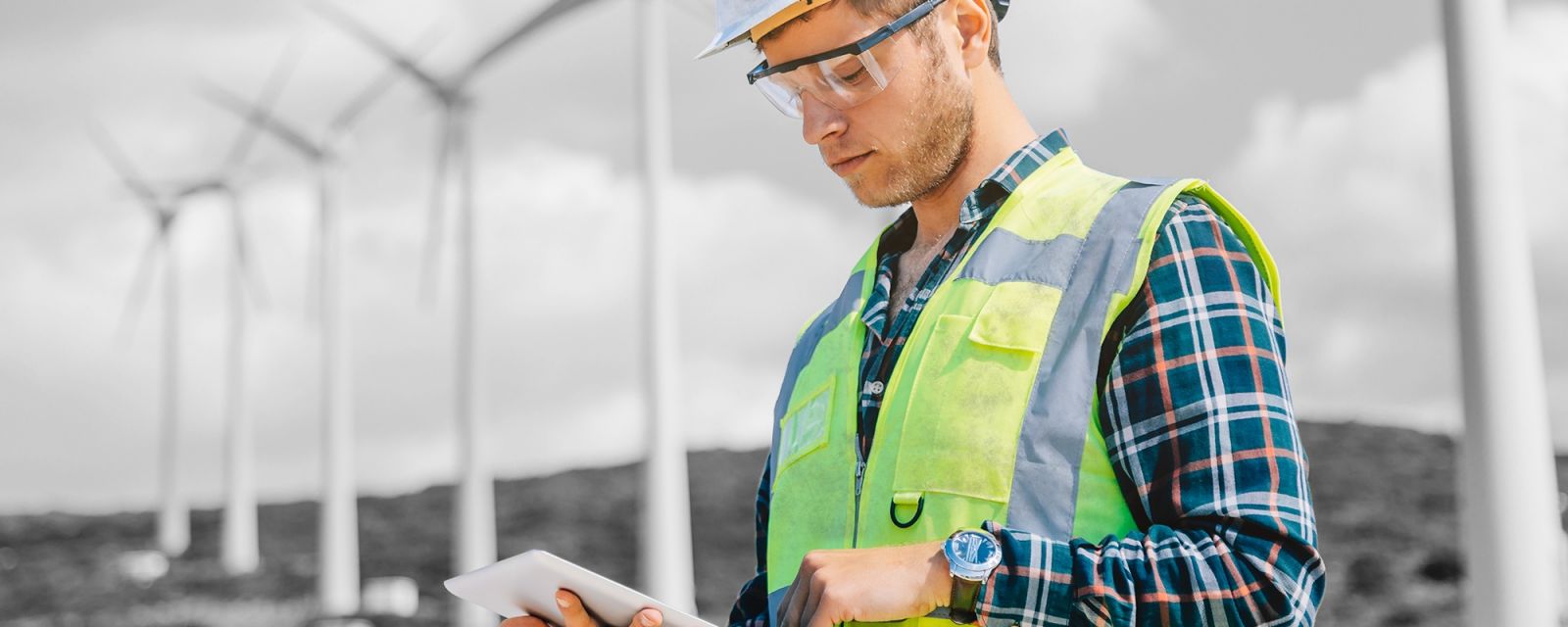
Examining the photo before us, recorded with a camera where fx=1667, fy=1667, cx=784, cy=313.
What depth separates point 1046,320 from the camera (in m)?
2.84

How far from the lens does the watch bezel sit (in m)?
2.60

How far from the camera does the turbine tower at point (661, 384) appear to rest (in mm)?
20578

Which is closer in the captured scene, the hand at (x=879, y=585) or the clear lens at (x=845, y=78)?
the hand at (x=879, y=585)

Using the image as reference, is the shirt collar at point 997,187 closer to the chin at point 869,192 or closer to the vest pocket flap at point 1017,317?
the chin at point 869,192

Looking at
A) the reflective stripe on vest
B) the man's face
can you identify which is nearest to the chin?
the man's face

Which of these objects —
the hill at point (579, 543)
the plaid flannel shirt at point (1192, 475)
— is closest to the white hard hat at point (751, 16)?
the plaid flannel shirt at point (1192, 475)

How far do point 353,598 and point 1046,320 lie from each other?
35.2 m

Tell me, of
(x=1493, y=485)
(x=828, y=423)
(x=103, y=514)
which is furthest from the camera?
(x=103, y=514)

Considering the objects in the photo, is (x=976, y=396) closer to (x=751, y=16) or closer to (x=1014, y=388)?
(x=1014, y=388)

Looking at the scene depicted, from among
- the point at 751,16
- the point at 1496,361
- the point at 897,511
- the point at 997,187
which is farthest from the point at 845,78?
the point at 1496,361

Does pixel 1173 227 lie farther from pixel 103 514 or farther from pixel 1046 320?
pixel 103 514

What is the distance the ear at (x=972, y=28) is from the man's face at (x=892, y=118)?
0.17 ft

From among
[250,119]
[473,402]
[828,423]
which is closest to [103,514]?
[250,119]

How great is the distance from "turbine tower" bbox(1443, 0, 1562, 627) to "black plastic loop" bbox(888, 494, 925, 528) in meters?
8.89
